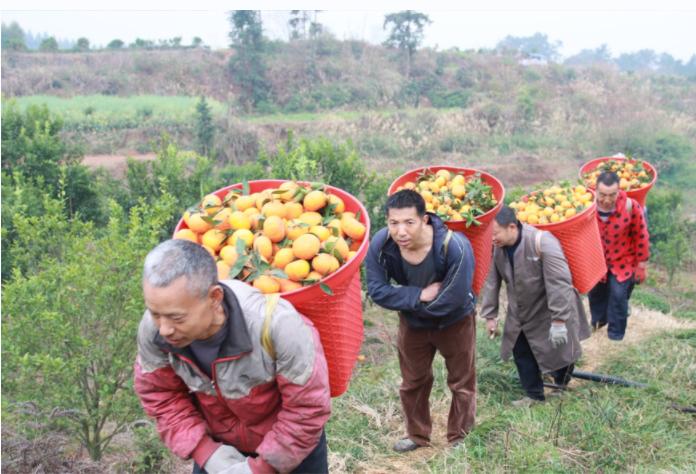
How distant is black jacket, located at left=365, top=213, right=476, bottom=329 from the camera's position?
2.91 m

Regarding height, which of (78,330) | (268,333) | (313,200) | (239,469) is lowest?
(78,330)

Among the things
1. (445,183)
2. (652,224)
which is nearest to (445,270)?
(445,183)

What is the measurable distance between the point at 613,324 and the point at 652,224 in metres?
8.77

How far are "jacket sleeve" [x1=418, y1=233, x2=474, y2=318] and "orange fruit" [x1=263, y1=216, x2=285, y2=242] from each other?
100cm

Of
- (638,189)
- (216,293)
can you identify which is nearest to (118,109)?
(638,189)

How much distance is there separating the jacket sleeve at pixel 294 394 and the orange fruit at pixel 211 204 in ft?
2.20

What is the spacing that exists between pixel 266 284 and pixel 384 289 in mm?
1066

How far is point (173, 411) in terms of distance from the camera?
198 cm

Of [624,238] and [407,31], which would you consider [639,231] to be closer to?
[624,238]

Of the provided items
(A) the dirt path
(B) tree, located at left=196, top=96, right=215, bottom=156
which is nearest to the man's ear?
(A) the dirt path

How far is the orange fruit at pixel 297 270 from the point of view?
2074 millimetres

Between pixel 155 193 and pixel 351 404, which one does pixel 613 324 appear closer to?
pixel 351 404

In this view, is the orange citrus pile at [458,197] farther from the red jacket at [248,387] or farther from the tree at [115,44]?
the tree at [115,44]

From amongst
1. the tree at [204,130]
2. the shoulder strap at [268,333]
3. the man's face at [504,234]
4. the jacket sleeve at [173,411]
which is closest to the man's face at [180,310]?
the shoulder strap at [268,333]
